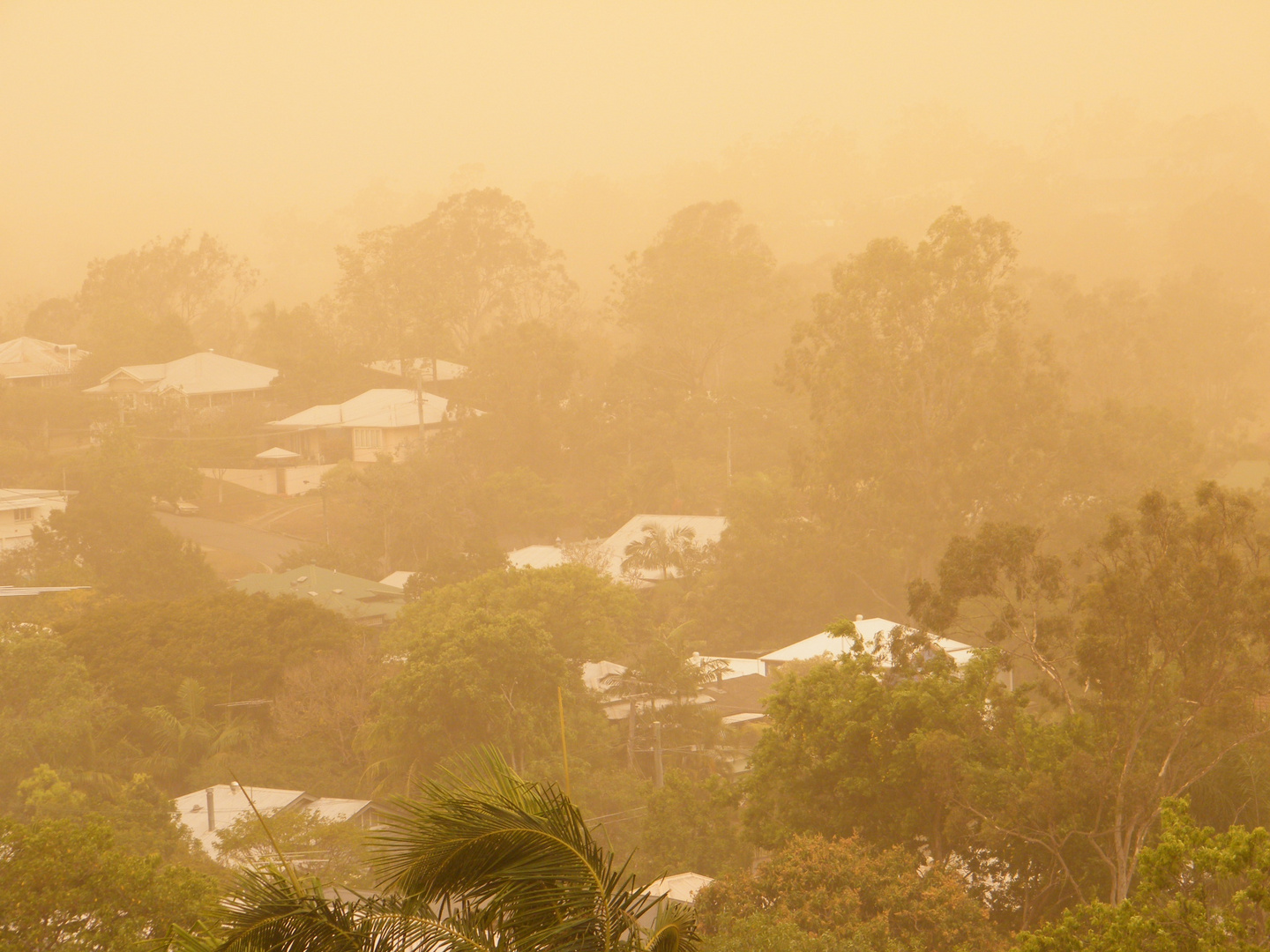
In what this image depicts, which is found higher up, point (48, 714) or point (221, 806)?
point (48, 714)

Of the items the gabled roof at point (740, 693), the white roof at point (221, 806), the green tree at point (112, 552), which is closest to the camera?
the white roof at point (221, 806)

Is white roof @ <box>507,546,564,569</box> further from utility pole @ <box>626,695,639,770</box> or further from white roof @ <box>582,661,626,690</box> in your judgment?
utility pole @ <box>626,695,639,770</box>

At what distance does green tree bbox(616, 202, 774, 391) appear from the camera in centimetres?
5209

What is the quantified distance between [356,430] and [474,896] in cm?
5065

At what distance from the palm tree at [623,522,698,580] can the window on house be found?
A: 723 inches

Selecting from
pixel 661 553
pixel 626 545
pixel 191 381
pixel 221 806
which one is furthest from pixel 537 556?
pixel 191 381

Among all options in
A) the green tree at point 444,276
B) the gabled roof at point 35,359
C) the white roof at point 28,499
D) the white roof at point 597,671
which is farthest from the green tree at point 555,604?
the gabled roof at point 35,359

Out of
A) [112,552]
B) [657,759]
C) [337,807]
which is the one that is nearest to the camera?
[337,807]

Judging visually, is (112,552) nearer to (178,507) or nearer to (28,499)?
(28,499)

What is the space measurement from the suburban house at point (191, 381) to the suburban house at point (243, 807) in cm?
3727

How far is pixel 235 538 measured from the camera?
149 feet

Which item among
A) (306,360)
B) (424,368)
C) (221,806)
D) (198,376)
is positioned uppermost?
(306,360)

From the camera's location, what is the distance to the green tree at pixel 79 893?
10.0 metres

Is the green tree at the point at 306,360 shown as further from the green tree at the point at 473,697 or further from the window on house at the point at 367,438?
the green tree at the point at 473,697
